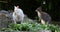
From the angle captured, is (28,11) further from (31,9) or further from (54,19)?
(54,19)

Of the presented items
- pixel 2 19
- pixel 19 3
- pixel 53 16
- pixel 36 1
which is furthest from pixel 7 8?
pixel 2 19

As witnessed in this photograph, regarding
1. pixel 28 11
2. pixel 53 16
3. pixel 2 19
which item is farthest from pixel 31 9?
pixel 2 19

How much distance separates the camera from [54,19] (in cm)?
1290

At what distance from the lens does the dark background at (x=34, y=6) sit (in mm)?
13000

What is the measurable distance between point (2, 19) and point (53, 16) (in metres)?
5.92

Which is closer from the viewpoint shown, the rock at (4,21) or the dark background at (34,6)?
the rock at (4,21)

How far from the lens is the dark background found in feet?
42.7

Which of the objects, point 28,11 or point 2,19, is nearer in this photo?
point 2,19

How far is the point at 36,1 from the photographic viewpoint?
13289 mm

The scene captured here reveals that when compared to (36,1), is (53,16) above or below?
below

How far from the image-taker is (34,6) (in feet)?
44.1

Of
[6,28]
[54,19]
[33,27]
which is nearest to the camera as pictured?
[6,28]

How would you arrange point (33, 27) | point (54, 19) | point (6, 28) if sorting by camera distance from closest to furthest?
point (6, 28) < point (33, 27) < point (54, 19)

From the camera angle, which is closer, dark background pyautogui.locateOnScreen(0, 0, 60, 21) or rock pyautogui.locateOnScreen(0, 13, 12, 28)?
rock pyautogui.locateOnScreen(0, 13, 12, 28)
